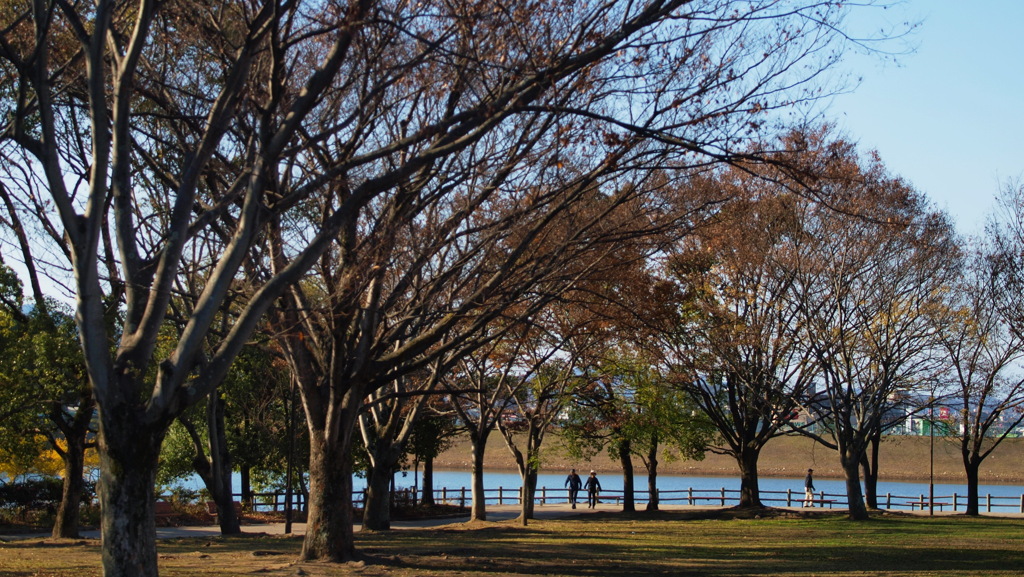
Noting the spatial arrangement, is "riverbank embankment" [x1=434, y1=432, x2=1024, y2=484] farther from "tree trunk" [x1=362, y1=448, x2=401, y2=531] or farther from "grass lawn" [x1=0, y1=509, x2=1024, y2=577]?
"grass lawn" [x1=0, y1=509, x2=1024, y2=577]

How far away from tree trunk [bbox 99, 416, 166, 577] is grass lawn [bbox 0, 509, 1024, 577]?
3.74m

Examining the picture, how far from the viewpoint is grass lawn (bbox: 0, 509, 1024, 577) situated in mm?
13016

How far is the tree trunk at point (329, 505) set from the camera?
13.2m

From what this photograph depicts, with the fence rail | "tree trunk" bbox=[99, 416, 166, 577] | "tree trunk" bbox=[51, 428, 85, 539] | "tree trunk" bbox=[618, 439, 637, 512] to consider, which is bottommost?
the fence rail

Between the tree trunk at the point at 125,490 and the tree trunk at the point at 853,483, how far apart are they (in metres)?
23.7

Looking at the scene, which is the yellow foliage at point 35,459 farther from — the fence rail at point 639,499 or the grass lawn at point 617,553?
the fence rail at point 639,499

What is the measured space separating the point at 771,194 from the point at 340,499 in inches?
560

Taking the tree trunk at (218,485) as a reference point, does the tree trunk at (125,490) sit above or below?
above

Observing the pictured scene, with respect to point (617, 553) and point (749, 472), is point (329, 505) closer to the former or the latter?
point (617, 553)

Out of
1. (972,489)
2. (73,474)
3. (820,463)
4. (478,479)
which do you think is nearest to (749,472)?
(972,489)

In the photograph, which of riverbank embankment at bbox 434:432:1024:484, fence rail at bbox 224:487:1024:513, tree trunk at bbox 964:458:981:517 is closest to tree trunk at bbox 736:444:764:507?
fence rail at bbox 224:487:1024:513

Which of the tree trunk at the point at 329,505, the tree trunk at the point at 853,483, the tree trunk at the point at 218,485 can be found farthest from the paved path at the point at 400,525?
the tree trunk at the point at 329,505

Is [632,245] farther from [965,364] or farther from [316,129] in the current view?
[965,364]

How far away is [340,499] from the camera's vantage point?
13500 millimetres
